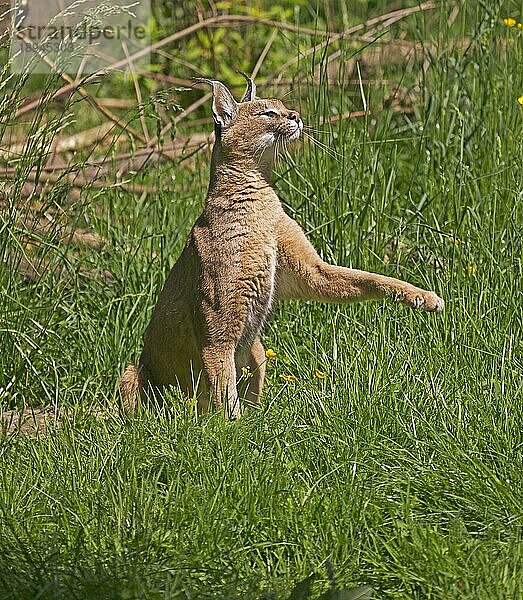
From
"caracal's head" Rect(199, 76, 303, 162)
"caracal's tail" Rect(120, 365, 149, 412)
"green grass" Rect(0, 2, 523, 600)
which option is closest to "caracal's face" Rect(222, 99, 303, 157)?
"caracal's head" Rect(199, 76, 303, 162)

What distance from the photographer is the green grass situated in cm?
288

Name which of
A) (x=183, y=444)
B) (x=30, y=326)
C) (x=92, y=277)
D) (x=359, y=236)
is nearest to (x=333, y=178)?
(x=359, y=236)

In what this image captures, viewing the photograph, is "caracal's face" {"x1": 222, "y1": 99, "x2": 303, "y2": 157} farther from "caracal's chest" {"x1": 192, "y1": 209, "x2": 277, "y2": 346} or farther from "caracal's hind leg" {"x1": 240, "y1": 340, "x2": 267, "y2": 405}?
"caracal's hind leg" {"x1": 240, "y1": 340, "x2": 267, "y2": 405}

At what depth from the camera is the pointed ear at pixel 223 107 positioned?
4.13 metres

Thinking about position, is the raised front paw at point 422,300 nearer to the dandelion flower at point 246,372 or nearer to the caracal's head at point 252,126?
the dandelion flower at point 246,372

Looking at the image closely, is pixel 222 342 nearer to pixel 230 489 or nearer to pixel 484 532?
pixel 230 489

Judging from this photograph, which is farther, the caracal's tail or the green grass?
the caracal's tail

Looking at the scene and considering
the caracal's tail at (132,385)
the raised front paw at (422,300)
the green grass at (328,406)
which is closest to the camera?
the green grass at (328,406)

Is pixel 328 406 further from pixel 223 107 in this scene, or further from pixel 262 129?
pixel 223 107

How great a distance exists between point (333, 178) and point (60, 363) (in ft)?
5.21

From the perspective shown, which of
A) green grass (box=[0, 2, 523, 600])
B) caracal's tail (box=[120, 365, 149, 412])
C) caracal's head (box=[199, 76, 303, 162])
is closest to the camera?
green grass (box=[0, 2, 523, 600])

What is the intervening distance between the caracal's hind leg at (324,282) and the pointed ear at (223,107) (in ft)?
1.52

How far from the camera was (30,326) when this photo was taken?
4562 millimetres

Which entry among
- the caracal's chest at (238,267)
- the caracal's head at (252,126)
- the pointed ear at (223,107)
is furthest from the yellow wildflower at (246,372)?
the pointed ear at (223,107)
